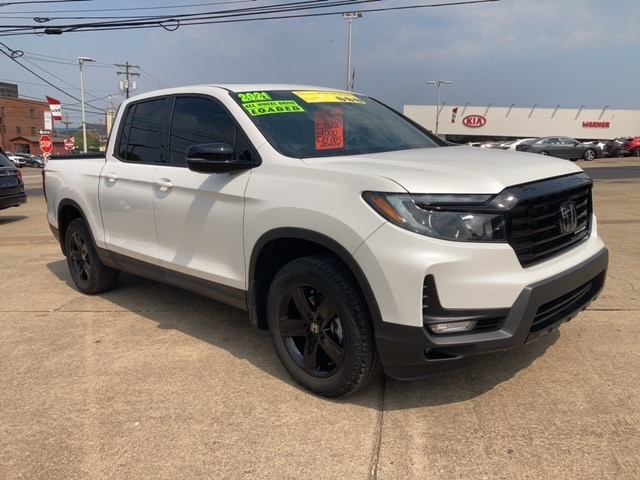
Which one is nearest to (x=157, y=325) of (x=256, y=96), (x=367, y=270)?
(x=256, y=96)

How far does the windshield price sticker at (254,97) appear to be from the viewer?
386 centimetres

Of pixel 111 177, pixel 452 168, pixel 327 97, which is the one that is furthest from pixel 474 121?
pixel 452 168

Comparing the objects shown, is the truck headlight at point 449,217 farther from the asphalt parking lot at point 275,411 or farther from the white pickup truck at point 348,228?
the asphalt parking lot at point 275,411

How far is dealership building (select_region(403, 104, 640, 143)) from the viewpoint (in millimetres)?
60469

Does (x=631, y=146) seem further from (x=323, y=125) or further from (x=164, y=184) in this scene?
(x=164, y=184)

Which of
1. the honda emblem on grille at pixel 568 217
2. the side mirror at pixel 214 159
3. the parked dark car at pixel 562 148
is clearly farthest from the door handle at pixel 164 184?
the parked dark car at pixel 562 148

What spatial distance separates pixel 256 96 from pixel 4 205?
896cm

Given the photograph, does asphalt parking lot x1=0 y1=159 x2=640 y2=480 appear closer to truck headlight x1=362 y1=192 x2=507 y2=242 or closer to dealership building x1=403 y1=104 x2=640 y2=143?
truck headlight x1=362 y1=192 x2=507 y2=242

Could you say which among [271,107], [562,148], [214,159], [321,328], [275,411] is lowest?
[275,411]

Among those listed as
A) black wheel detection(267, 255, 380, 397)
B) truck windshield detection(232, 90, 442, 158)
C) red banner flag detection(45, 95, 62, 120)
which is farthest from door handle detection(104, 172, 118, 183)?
red banner flag detection(45, 95, 62, 120)

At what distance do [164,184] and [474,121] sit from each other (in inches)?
2422

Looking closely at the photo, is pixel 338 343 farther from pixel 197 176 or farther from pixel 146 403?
pixel 197 176

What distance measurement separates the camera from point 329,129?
12.6 feet

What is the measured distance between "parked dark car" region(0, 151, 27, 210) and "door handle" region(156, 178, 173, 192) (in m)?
8.19
